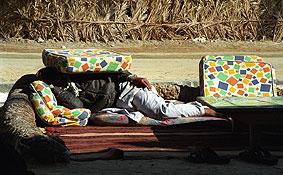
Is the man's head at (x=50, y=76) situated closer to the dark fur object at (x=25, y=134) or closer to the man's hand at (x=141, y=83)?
the dark fur object at (x=25, y=134)

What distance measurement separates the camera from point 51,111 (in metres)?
5.23

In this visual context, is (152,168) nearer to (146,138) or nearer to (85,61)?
(146,138)

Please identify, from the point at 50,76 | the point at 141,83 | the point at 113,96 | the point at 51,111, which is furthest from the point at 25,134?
the point at 141,83

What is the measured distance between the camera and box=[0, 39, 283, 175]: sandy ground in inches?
150

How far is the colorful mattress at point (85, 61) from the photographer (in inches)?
211

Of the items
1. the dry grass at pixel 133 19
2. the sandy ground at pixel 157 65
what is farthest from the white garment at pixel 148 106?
the dry grass at pixel 133 19

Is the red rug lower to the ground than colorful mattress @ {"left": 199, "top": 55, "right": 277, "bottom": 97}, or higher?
lower

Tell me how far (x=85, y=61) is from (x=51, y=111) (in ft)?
2.06

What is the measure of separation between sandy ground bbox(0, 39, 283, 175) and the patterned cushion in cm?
123

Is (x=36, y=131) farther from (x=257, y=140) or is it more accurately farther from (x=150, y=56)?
(x=150, y=56)

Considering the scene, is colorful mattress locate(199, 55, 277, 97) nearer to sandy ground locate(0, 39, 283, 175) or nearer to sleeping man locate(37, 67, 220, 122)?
sleeping man locate(37, 67, 220, 122)

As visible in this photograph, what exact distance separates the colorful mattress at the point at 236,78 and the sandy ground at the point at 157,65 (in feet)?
3.67

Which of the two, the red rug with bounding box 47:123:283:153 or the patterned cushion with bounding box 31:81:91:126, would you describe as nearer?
the red rug with bounding box 47:123:283:153

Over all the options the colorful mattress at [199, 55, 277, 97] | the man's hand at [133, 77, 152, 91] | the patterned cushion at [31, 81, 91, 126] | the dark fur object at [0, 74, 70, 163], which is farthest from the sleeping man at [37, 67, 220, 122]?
the colorful mattress at [199, 55, 277, 97]
